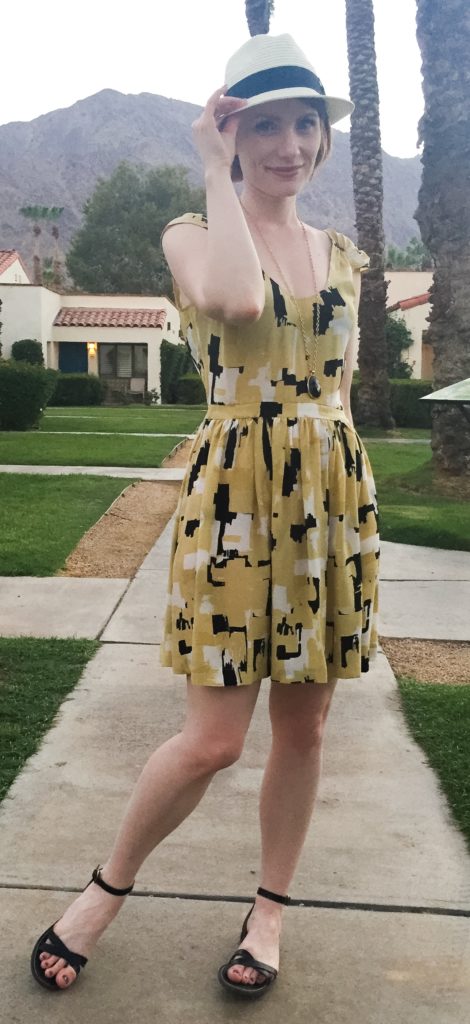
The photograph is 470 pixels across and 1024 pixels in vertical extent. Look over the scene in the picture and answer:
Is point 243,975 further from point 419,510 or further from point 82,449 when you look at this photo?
point 82,449

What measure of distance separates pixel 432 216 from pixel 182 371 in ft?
89.8

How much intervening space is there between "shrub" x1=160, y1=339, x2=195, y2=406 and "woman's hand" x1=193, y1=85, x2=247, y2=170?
33668 mm

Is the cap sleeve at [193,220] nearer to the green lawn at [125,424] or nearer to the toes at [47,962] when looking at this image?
the toes at [47,962]

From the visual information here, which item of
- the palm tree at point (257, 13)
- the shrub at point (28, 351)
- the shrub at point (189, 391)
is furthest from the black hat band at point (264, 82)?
the shrub at point (28, 351)

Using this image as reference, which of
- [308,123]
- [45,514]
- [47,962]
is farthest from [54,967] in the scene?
[45,514]

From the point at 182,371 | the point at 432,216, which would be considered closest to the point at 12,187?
the point at 182,371

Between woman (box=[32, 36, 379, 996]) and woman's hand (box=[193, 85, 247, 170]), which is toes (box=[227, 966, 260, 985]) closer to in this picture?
woman (box=[32, 36, 379, 996])

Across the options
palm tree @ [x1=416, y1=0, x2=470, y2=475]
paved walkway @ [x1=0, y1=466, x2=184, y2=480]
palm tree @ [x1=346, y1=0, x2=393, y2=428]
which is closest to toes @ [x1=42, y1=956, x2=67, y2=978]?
palm tree @ [x1=416, y1=0, x2=470, y2=475]

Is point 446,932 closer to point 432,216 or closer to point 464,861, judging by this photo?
point 464,861

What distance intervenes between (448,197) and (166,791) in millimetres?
8828

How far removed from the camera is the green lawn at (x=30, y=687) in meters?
3.12

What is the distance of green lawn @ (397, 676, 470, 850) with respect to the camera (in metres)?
2.87

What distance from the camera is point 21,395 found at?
17.7m

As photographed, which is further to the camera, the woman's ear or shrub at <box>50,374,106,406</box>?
shrub at <box>50,374,106,406</box>
